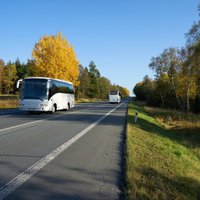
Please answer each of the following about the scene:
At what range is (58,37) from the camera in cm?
4166

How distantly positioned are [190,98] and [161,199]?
176ft

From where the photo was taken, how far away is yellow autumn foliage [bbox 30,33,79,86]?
39.2 m

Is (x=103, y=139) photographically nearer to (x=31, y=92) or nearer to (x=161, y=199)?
(x=161, y=199)

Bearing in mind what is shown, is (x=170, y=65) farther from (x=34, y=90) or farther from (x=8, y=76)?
(x=8, y=76)

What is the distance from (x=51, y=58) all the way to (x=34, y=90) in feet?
57.0

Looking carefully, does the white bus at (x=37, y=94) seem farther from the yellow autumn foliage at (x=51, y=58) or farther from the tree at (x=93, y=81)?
the tree at (x=93, y=81)

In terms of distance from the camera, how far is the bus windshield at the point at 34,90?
22759mm

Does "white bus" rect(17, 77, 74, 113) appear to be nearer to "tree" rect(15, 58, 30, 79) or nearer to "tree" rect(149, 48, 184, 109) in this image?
"tree" rect(149, 48, 184, 109)

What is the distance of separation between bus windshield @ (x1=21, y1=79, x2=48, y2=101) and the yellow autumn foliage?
1608 cm

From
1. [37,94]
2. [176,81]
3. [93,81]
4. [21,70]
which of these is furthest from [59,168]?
[21,70]

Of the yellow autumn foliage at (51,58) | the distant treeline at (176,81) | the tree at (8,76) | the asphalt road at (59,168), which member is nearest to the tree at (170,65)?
the distant treeline at (176,81)

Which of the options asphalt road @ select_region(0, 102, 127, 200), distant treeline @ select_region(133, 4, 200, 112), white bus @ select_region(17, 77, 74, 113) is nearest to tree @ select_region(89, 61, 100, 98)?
distant treeline @ select_region(133, 4, 200, 112)

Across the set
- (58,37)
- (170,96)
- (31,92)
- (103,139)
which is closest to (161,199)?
(103,139)

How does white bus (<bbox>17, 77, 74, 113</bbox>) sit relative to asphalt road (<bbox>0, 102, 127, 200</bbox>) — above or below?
above
